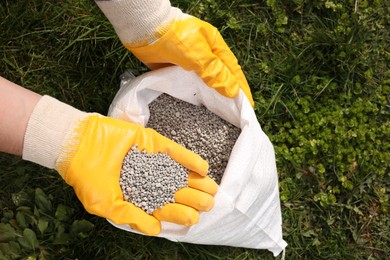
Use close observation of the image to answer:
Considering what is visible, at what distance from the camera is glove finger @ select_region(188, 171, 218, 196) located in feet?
5.99

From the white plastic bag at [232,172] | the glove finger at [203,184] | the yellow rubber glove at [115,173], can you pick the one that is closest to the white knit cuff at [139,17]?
the white plastic bag at [232,172]

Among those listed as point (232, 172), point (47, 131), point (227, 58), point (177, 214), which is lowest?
point (177, 214)

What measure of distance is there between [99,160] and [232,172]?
0.56m

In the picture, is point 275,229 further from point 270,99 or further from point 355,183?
point 270,99

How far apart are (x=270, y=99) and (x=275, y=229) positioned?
684mm

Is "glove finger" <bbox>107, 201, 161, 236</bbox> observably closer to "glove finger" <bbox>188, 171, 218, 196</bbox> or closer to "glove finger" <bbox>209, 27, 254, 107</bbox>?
"glove finger" <bbox>188, 171, 218, 196</bbox>

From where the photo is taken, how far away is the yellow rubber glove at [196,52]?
188cm

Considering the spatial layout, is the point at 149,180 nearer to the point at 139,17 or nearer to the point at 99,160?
the point at 99,160

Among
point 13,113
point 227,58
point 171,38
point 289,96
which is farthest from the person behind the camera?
point 289,96

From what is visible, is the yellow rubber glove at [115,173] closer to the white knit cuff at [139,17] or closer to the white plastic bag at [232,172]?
the white plastic bag at [232,172]

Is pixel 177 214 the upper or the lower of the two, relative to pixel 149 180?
lower

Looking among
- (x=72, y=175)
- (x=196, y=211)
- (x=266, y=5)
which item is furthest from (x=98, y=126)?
(x=266, y=5)

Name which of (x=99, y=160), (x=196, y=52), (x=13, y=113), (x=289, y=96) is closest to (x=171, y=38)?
(x=196, y=52)

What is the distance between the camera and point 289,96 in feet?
7.84
